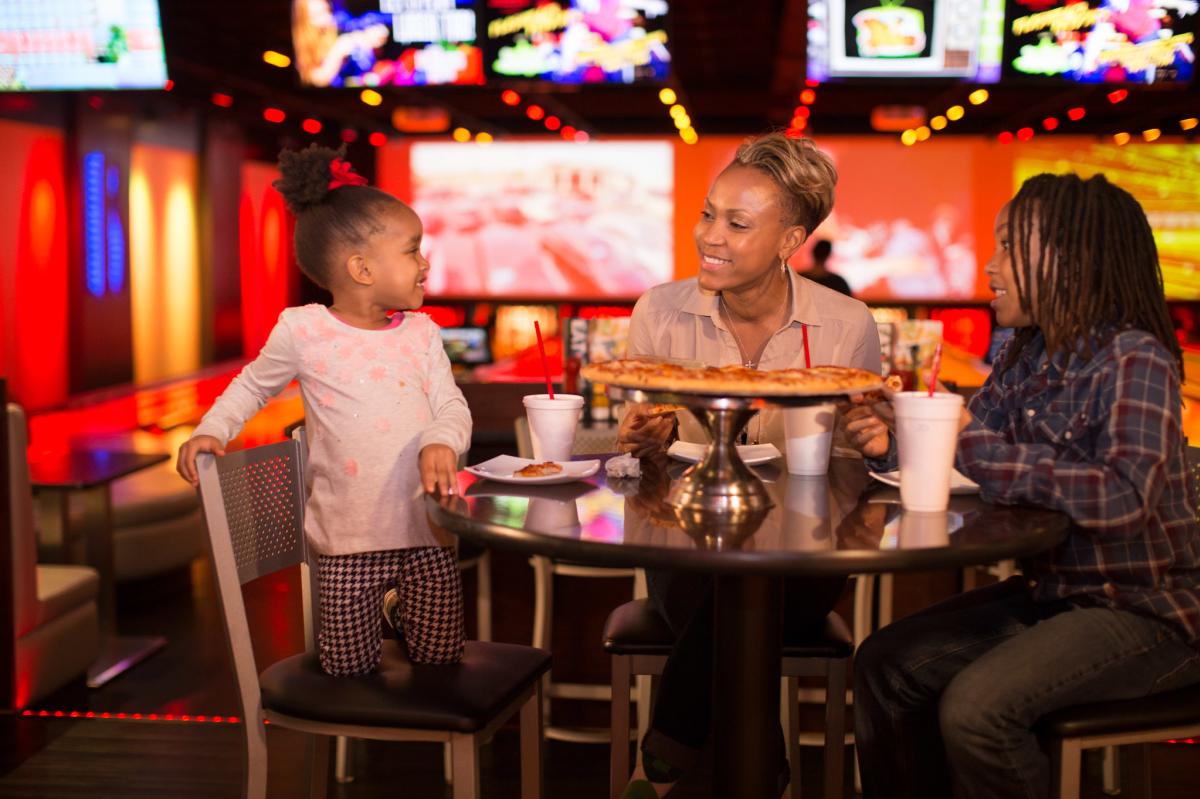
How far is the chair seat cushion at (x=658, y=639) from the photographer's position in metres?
2.06

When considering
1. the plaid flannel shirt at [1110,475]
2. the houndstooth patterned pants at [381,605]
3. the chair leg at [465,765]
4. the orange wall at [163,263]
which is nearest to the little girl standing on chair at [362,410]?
the houndstooth patterned pants at [381,605]

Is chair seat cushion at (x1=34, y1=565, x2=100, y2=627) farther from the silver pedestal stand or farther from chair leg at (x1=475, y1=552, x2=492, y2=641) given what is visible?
the silver pedestal stand

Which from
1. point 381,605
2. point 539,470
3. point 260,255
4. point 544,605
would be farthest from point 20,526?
point 260,255

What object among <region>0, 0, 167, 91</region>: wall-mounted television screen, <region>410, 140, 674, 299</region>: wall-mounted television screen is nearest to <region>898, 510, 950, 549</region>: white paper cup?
<region>0, 0, 167, 91</region>: wall-mounted television screen

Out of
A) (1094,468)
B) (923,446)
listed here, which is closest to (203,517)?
(923,446)

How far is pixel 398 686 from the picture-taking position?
1.84 metres

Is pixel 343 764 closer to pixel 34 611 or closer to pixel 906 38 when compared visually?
pixel 34 611

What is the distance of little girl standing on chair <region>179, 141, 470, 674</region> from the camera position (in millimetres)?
1949

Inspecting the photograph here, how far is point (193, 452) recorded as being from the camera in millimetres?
1837

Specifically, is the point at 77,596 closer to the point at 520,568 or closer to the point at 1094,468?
the point at 520,568

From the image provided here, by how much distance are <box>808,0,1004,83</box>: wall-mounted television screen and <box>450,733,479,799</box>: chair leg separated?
354 centimetres

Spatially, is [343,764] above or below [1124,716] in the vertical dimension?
below

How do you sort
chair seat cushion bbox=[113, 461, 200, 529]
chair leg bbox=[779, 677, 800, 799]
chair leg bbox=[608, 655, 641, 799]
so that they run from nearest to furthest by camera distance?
chair leg bbox=[608, 655, 641, 799] < chair leg bbox=[779, 677, 800, 799] < chair seat cushion bbox=[113, 461, 200, 529]

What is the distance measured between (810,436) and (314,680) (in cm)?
85
